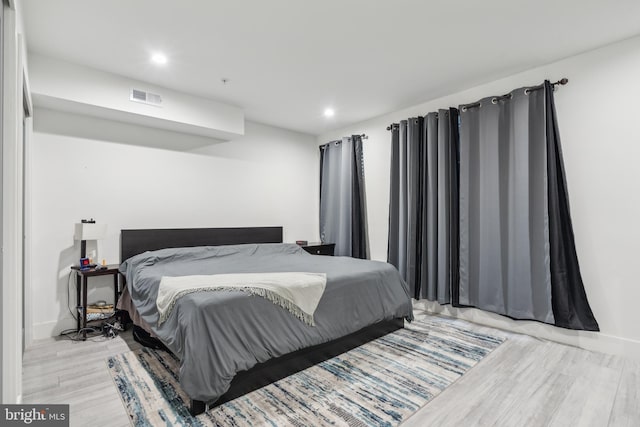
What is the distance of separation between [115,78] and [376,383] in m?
3.63

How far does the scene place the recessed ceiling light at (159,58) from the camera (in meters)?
2.86

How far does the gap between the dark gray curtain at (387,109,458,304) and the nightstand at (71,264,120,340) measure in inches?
127

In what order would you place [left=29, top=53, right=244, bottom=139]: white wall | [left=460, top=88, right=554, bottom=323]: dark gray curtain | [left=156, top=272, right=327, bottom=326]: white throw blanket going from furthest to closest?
[left=460, top=88, right=554, bottom=323]: dark gray curtain < [left=29, top=53, right=244, bottom=139]: white wall < [left=156, top=272, right=327, bottom=326]: white throw blanket

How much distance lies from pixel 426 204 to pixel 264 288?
2456 millimetres

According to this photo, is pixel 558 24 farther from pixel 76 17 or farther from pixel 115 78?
pixel 115 78

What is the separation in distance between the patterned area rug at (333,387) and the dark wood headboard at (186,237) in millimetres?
1286

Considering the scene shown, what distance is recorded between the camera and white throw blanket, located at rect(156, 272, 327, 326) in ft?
7.19

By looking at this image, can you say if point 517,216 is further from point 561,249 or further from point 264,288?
point 264,288

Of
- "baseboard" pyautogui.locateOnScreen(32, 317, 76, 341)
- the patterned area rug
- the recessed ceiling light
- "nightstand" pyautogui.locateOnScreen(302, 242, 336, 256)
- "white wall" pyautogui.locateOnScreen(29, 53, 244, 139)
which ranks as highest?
the recessed ceiling light

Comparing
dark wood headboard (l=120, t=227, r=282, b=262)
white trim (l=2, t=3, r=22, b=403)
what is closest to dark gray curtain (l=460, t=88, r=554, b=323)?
dark wood headboard (l=120, t=227, r=282, b=262)

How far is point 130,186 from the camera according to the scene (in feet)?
12.0

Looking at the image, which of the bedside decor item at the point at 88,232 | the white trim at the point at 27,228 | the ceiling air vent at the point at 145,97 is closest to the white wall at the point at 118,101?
the ceiling air vent at the point at 145,97

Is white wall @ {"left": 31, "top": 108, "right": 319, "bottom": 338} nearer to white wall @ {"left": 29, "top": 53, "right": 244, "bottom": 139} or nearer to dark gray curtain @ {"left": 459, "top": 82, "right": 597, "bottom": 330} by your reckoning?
white wall @ {"left": 29, "top": 53, "right": 244, "bottom": 139}

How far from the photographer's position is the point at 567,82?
9.71 ft
